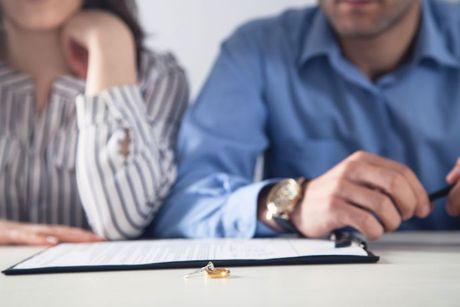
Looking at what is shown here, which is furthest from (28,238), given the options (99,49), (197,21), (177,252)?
(197,21)

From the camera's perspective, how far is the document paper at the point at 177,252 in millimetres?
741

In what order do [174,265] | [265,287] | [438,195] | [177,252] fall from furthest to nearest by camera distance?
1. [438,195]
2. [177,252]
3. [174,265]
4. [265,287]

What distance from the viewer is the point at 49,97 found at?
1.33 m

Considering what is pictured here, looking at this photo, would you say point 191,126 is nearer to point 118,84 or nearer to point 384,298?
point 118,84

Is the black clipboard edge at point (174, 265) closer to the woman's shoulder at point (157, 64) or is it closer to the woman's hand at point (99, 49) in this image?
the woman's hand at point (99, 49)

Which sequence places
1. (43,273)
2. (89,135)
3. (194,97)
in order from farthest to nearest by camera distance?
1. (194,97)
2. (89,135)
3. (43,273)

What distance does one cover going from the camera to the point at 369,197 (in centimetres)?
87

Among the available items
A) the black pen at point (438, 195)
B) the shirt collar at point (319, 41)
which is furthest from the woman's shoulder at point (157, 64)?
the black pen at point (438, 195)

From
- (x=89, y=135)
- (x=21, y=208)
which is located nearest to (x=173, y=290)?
(x=89, y=135)

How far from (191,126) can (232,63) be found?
0.54ft

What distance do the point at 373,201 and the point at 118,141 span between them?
1.55ft

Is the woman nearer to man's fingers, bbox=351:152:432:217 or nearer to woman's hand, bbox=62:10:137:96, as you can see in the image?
woman's hand, bbox=62:10:137:96

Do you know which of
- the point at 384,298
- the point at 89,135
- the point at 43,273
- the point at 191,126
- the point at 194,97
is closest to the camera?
the point at 384,298

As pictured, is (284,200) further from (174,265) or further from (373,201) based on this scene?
(174,265)
